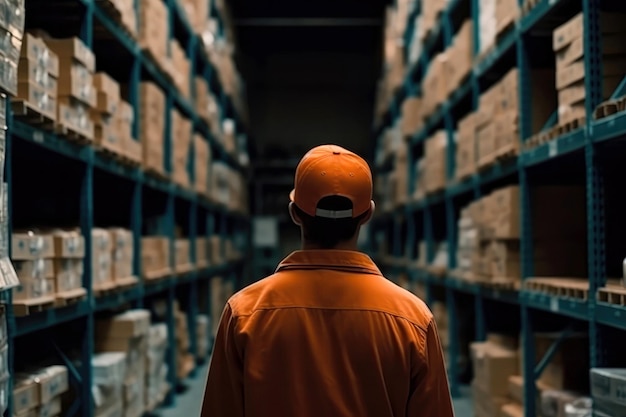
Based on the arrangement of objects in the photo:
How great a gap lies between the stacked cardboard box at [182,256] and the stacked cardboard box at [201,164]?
2.35 ft

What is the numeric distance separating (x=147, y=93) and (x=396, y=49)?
5.46m

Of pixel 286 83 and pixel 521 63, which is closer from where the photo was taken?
pixel 521 63

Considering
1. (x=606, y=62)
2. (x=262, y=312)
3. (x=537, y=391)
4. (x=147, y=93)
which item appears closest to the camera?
(x=262, y=312)

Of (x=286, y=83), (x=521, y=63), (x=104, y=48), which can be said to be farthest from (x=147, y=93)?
(x=286, y=83)

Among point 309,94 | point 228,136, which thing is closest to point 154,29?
point 228,136

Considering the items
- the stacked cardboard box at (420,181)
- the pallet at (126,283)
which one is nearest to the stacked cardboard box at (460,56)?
the stacked cardboard box at (420,181)

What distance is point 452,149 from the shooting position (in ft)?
24.9

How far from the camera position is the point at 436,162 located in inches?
313

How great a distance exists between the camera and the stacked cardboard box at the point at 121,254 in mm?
5426

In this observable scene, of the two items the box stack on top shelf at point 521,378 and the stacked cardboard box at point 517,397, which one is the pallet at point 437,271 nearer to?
the box stack on top shelf at point 521,378

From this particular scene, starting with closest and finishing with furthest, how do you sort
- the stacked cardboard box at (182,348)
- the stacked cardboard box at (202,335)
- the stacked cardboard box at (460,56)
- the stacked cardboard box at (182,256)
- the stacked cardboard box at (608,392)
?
1. the stacked cardboard box at (608,392)
2. the stacked cardboard box at (460,56)
3. the stacked cardboard box at (182,256)
4. the stacked cardboard box at (182,348)
5. the stacked cardboard box at (202,335)

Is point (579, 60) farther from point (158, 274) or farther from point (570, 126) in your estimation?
point (158, 274)

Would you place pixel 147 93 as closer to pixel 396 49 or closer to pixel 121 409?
pixel 121 409

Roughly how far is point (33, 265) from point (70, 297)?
0.42 m
